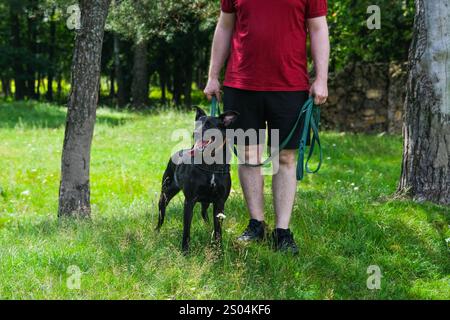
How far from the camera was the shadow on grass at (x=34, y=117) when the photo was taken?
53.0ft

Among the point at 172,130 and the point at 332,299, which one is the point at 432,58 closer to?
the point at 332,299

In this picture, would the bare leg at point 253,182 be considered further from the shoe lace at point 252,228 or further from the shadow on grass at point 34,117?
the shadow on grass at point 34,117

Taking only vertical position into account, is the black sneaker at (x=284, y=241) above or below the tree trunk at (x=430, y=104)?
below

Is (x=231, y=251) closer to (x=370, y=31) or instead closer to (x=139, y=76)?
(x=370, y=31)

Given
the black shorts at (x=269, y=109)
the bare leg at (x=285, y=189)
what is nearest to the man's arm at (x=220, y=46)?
the black shorts at (x=269, y=109)

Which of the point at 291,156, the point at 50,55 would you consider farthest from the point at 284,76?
the point at 50,55

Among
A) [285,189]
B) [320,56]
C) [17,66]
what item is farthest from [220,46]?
[17,66]

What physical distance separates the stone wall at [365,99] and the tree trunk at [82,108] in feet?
28.0

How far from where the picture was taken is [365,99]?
1324 cm

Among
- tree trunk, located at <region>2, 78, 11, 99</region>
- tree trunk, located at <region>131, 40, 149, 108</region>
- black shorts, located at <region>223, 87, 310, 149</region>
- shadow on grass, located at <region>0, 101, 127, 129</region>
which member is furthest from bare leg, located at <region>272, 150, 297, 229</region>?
tree trunk, located at <region>2, 78, 11, 99</region>

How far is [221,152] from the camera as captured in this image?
14.7ft

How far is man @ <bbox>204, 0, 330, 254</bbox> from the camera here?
4.41m
